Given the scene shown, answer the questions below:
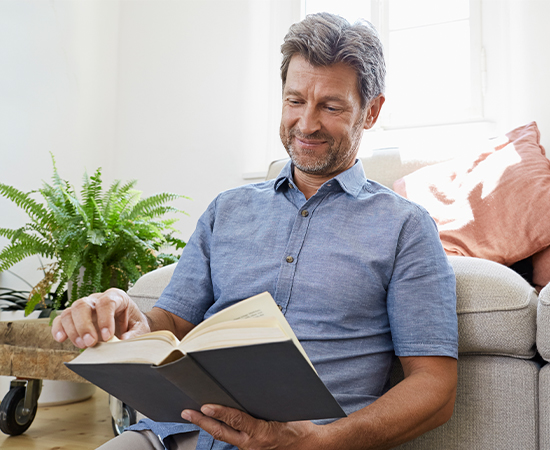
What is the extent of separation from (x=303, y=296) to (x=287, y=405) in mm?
330

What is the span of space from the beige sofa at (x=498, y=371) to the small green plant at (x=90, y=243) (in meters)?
0.99

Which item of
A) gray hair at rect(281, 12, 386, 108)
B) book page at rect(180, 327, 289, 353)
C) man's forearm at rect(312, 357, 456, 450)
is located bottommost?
man's forearm at rect(312, 357, 456, 450)

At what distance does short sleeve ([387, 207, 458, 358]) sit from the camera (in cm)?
79

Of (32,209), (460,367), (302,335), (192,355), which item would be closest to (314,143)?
(302,335)

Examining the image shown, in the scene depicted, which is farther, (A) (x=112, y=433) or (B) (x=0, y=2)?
(B) (x=0, y=2)

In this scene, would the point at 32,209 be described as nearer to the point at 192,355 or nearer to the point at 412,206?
the point at 412,206

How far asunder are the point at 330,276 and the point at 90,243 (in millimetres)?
975

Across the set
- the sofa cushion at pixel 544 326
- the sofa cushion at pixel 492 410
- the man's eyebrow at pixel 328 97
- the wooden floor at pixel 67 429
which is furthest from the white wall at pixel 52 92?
the sofa cushion at pixel 544 326

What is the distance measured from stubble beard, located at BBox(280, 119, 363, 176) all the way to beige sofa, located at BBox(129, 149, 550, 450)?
33cm

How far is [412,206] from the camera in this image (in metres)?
0.91

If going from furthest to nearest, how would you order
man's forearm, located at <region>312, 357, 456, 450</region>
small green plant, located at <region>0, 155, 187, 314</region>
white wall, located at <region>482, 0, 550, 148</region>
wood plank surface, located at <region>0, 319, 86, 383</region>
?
1. white wall, located at <region>482, 0, 550, 148</region>
2. small green plant, located at <region>0, 155, 187, 314</region>
3. wood plank surface, located at <region>0, 319, 86, 383</region>
4. man's forearm, located at <region>312, 357, 456, 450</region>

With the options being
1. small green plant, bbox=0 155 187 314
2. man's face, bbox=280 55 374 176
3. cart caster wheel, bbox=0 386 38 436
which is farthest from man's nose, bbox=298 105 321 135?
cart caster wheel, bbox=0 386 38 436

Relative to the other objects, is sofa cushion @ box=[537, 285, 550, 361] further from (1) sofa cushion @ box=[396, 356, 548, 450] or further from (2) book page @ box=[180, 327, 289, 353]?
(2) book page @ box=[180, 327, 289, 353]

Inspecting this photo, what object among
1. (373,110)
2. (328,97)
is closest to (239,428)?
(328,97)
